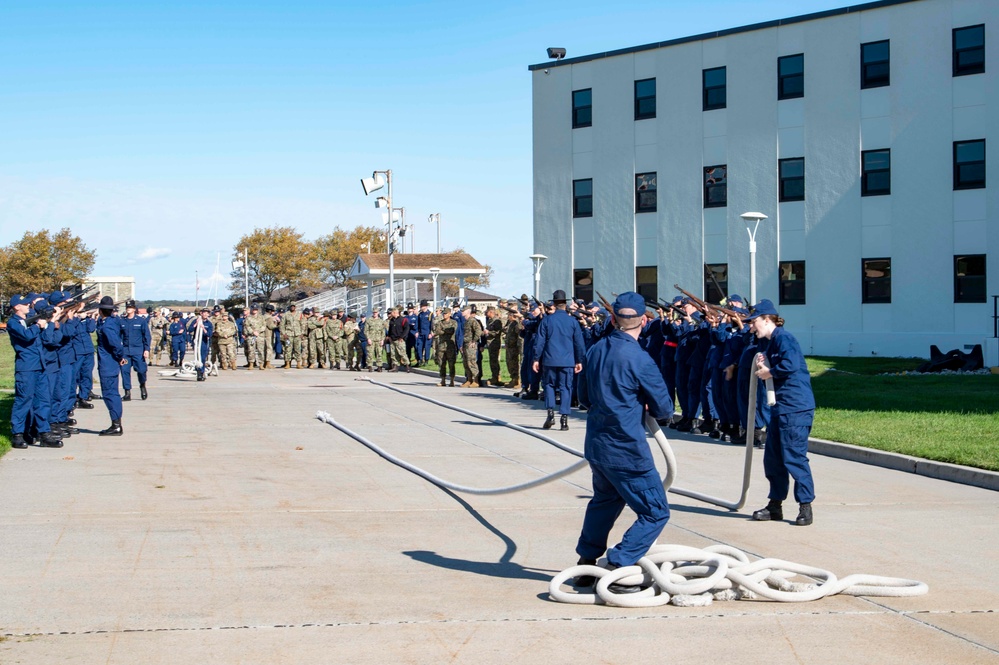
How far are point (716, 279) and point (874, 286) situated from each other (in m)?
5.26

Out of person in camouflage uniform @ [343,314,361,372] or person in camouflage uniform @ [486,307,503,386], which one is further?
person in camouflage uniform @ [343,314,361,372]

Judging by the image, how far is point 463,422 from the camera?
682 inches

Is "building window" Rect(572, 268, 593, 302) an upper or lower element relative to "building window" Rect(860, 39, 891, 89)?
lower

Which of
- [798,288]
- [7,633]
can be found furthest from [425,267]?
[7,633]

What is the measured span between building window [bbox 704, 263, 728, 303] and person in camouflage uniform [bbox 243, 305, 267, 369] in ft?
47.9

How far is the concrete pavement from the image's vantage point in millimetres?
5684

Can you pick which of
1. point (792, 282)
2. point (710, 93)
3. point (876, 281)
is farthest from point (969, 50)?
point (792, 282)

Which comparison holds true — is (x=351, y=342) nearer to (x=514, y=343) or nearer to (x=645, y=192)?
(x=514, y=343)

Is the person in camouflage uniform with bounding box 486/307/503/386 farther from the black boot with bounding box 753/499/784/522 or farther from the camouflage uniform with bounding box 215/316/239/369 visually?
the black boot with bounding box 753/499/784/522

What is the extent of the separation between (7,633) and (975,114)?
3061cm

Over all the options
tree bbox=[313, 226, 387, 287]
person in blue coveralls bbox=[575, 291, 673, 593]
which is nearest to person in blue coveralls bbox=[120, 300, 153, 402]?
person in blue coveralls bbox=[575, 291, 673, 593]

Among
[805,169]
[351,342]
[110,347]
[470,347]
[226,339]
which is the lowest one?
[351,342]

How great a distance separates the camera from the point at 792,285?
112 feet

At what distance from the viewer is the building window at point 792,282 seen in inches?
1342
